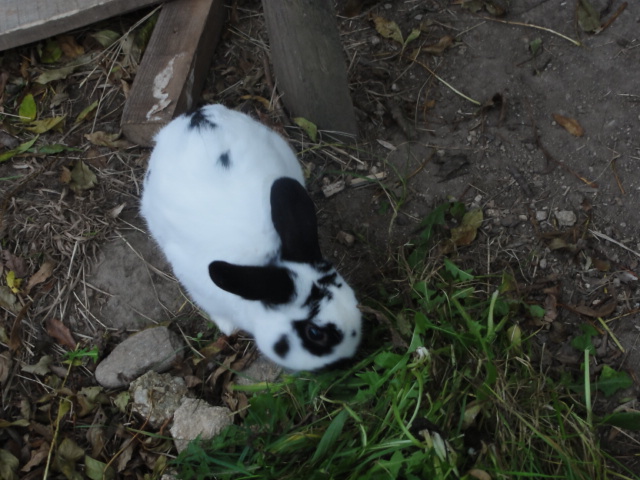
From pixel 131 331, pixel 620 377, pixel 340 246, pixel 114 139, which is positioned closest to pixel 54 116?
pixel 114 139

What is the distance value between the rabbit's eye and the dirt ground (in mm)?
669

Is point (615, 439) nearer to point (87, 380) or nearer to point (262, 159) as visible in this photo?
point (262, 159)

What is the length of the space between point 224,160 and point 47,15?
187 centimetres

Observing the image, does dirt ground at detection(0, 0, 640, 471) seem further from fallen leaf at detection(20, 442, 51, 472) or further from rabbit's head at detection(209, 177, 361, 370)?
rabbit's head at detection(209, 177, 361, 370)

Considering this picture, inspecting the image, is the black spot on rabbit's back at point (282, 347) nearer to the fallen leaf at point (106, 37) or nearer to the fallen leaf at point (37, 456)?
the fallen leaf at point (37, 456)

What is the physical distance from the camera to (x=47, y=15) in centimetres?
393

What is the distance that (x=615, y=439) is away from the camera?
9.41ft

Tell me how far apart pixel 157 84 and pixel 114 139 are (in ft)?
1.39

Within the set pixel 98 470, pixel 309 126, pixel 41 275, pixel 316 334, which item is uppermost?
pixel 309 126

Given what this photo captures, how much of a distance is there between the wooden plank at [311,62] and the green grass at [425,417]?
121 cm

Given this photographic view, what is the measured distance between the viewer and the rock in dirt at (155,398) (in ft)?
10.1

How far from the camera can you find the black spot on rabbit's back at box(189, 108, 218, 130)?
9.89 feet

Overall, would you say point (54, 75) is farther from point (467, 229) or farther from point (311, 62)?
point (467, 229)

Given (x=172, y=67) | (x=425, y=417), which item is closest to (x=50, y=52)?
(x=172, y=67)
